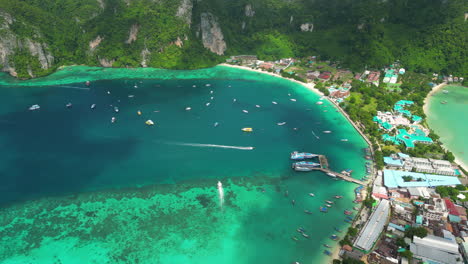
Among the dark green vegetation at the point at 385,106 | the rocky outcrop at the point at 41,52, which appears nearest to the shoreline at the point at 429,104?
the dark green vegetation at the point at 385,106

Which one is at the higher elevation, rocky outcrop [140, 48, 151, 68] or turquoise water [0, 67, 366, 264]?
rocky outcrop [140, 48, 151, 68]

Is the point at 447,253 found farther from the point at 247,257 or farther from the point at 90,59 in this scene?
the point at 90,59

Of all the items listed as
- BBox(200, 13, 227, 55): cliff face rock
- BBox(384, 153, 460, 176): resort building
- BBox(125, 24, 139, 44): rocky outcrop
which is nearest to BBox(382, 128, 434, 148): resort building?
BBox(384, 153, 460, 176): resort building

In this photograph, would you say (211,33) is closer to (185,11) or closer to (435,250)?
(185,11)

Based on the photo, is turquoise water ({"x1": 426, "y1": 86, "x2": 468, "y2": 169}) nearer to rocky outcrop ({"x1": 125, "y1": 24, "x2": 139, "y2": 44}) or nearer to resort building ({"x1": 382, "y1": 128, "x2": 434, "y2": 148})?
resort building ({"x1": 382, "y1": 128, "x2": 434, "y2": 148})

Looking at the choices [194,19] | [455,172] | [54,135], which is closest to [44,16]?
[194,19]

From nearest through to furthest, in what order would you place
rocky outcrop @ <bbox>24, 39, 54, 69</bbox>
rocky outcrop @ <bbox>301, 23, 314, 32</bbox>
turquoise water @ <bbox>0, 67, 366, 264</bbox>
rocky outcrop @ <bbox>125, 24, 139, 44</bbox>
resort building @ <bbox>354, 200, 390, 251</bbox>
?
resort building @ <bbox>354, 200, 390, 251</bbox>, turquoise water @ <bbox>0, 67, 366, 264</bbox>, rocky outcrop @ <bbox>24, 39, 54, 69</bbox>, rocky outcrop @ <bbox>125, 24, 139, 44</bbox>, rocky outcrop @ <bbox>301, 23, 314, 32</bbox>

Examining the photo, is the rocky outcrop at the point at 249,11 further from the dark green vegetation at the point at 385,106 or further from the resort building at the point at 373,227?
the resort building at the point at 373,227
